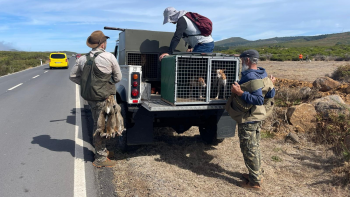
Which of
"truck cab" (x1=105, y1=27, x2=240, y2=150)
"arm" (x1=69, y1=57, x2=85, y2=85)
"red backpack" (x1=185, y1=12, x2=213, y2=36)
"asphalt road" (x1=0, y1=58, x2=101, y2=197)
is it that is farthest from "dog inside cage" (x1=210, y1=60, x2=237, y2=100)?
"asphalt road" (x1=0, y1=58, x2=101, y2=197)

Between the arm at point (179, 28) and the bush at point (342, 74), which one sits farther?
the bush at point (342, 74)

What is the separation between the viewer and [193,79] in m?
4.46

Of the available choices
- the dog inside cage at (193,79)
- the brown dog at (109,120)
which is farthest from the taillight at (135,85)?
the dog inside cage at (193,79)

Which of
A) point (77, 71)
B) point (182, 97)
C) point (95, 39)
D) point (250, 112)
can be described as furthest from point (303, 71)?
point (77, 71)

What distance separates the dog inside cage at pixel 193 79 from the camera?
169 inches

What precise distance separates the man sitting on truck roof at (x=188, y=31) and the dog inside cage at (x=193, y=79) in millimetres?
668

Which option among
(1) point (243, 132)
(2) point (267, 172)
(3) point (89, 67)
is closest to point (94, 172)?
(3) point (89, 67)

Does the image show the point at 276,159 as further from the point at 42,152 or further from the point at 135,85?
the point at 42,152

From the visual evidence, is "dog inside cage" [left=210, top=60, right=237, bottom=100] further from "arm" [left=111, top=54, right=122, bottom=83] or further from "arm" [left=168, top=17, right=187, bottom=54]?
"arm" [left=111, top=54, right=122, bottom=83]

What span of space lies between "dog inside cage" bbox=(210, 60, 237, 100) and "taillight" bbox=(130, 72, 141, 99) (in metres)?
1.21

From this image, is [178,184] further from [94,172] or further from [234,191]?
[94,172]

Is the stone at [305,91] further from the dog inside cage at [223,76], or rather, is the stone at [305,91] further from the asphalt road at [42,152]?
the asphalt road at [42,152]

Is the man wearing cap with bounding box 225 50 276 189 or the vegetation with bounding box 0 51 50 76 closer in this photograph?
the man wearing cap with bounding box 225 50 276 189

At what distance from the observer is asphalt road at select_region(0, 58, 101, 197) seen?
387cm
